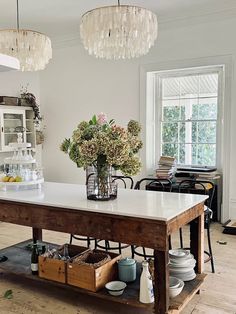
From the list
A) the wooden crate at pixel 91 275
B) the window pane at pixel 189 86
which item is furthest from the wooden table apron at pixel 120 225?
the window pane at pixel 189 86

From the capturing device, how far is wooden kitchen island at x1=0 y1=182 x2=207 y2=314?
2139 millimetres

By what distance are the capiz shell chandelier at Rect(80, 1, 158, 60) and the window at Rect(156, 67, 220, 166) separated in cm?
222

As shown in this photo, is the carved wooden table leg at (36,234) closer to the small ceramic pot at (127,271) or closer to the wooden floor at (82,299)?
the wooden floor at (82,299)

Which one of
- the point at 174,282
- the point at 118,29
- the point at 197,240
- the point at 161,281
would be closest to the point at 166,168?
the point at 197,240

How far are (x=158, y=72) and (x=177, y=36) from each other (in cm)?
59

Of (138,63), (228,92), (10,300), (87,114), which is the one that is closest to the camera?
(10,300)

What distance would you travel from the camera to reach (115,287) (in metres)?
2.48

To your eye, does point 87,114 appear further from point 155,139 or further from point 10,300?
point 10,300

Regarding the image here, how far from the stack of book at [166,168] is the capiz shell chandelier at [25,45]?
7.91 feet

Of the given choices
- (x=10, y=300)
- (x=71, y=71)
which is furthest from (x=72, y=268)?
(x=71, y=71)

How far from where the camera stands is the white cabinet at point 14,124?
5.50 m

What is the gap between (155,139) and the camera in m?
5.56

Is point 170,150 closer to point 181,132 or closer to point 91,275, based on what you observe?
point 181,132

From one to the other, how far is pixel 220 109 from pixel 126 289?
3282 millimetres
